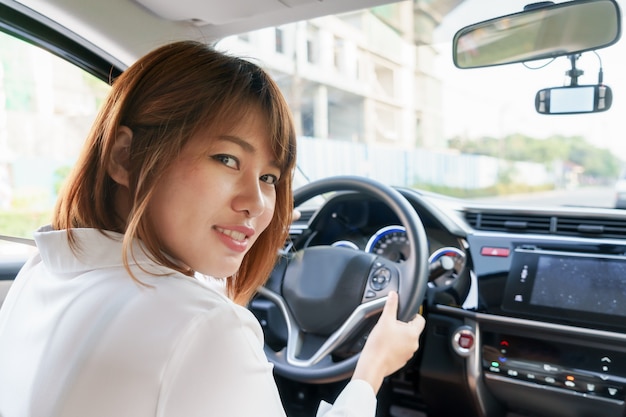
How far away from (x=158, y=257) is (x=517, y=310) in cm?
140

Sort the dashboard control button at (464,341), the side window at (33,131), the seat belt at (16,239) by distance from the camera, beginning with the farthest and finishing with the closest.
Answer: the side window at (33,131) < the seat belt at (16,239) < the dashboard control button at (464,341)

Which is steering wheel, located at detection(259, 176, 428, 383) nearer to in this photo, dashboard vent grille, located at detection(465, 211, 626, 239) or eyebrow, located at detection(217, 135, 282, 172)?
dashboard vent grille, located at detection(465, 211, 626, 239)

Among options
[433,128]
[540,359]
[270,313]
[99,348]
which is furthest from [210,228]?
[433,128]

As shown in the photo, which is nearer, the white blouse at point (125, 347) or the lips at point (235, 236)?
the white blouse at point (125, 347)

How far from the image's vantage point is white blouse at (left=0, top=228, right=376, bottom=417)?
0.77 m

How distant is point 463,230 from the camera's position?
2154mm

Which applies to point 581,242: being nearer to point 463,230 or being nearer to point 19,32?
point 463,230

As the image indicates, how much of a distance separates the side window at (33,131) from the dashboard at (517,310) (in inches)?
48.0

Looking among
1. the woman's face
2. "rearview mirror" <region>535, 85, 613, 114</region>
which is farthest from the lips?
"rearview mirror" <region>535, 85, 613, 114</region>

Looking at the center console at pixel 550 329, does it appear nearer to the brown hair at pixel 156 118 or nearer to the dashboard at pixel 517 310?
the dashboard at pixel 517 310

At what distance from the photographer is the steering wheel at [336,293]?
1706 mm

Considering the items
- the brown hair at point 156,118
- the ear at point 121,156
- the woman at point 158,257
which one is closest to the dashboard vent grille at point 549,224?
the woman at point 158,257

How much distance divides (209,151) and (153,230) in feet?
0.56

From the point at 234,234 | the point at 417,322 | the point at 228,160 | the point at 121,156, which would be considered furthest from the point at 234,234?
the point at 417,322
